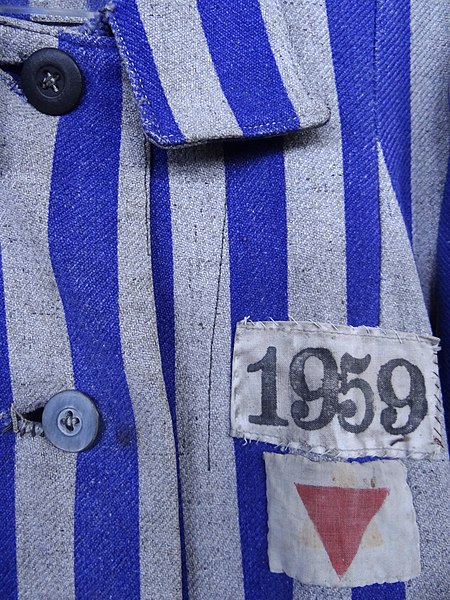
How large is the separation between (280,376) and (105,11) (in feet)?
0.89

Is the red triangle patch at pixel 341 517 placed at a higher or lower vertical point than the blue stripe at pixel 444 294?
lower

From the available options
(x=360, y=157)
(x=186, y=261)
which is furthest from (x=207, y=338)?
(x=360, y=157)

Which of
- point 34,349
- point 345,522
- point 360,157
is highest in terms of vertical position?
point 360,157

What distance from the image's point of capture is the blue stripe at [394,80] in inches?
16.0

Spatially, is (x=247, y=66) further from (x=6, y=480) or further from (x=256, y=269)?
(x=6, y=480)

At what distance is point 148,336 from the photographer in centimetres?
40

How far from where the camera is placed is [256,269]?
416 mm

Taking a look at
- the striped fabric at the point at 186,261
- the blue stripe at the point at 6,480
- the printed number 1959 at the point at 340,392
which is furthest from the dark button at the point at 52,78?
the printed number 1959 at the point at 340,392

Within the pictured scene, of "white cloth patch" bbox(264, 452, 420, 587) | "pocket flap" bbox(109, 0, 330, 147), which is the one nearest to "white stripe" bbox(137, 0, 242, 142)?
"pocket flap" bbox(109, 0, 330, 147)

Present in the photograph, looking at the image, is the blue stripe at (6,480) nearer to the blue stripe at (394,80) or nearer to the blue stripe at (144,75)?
the blue stripe at (144,75)

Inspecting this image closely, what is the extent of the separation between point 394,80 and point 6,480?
0.39m

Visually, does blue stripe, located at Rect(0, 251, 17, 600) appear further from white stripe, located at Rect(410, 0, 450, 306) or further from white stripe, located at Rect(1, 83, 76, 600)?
white stripe, located at Rect(410, 0, 450, 306)

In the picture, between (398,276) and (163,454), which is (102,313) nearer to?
(163,454)

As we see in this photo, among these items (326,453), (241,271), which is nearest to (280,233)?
(241,271)
